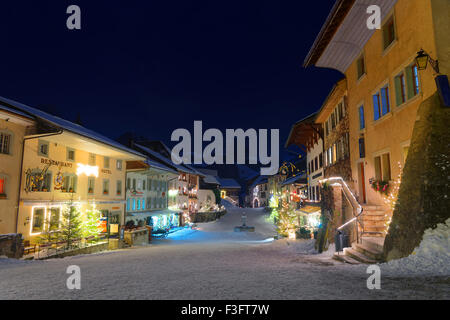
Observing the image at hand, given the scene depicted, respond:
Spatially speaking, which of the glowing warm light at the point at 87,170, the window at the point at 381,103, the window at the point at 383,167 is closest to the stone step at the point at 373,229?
the window at the point at 383,167

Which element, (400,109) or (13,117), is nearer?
(400,109)

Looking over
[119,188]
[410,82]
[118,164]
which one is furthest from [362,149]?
[119,188]

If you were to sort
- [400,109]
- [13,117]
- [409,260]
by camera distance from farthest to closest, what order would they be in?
[13,117] < [400,109] < [409,260]

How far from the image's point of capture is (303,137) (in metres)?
32.6

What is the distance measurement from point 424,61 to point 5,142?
62.1 ft

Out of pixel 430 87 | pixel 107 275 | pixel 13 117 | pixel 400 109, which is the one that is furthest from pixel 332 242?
pixel 13 117

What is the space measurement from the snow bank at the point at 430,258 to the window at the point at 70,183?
1971 cm

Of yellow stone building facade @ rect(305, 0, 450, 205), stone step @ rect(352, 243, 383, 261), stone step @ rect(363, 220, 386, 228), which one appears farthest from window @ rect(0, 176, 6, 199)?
yellow stone building facade @ rect(305, 0, 450, 205)

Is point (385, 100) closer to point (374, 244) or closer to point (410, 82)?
point (410, 82)

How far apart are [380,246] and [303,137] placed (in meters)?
24.5

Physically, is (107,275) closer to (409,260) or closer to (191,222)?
(409,260)

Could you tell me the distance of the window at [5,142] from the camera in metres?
15.1

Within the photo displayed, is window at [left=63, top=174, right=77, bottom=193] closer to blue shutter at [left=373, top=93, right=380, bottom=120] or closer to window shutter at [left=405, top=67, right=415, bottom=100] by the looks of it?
blue shutter at [left=373, top=93, right=380, bottom=120]

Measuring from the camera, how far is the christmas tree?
17.1 meters
